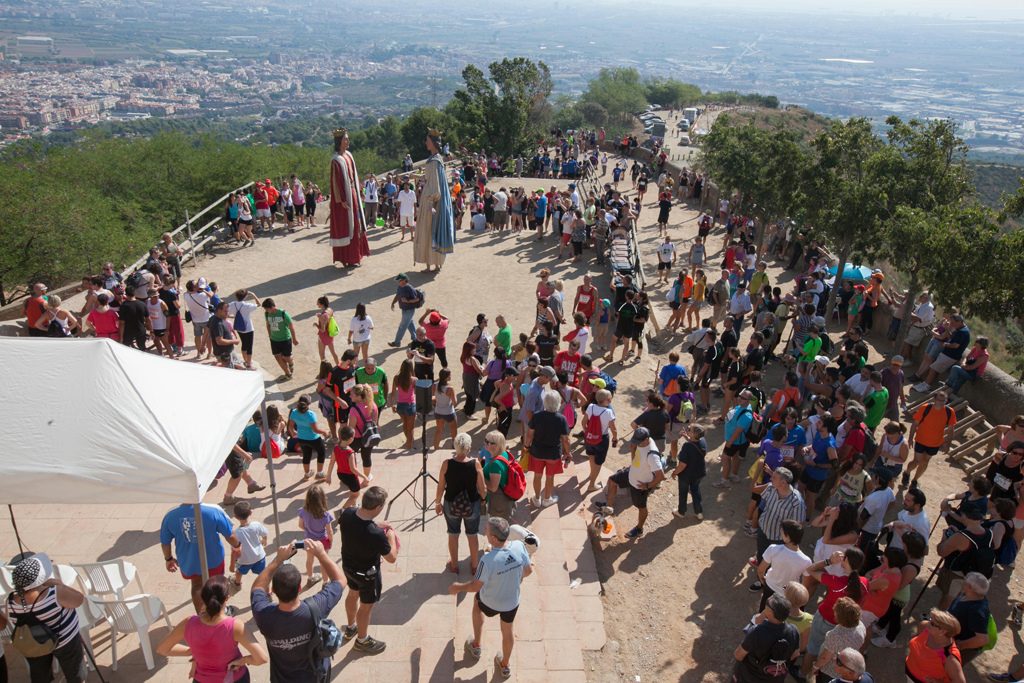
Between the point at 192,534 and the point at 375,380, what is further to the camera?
the point at 375,380

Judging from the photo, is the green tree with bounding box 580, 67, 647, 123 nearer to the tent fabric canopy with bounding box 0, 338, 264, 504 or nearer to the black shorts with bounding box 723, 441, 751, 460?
the black shorts with bounding box 723, 441, 751, 460

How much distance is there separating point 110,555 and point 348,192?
9.48 meters

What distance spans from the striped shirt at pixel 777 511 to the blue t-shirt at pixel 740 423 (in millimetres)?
1932

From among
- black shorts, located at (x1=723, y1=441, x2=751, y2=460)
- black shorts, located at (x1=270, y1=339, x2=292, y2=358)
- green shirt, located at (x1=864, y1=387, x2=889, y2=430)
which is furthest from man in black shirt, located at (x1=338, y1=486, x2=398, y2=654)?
green shirt, located at (x1=864, y1=387, x2=889, y2=430)

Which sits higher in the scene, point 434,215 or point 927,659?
point 434,215

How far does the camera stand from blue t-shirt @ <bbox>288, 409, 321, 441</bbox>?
7.90 m

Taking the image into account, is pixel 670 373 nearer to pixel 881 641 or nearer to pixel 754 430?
pixel 754 430

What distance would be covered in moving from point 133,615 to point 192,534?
26.7 inches

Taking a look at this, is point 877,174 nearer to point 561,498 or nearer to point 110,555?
point 561,498

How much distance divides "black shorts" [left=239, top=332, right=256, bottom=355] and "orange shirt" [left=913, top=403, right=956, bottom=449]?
9532mm

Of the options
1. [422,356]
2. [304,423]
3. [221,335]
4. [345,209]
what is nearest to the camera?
[304,423]

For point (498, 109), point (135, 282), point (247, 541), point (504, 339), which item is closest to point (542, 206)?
point (504, 339)

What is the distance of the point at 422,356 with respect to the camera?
9.60 meters

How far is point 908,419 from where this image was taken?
36.9 ft
